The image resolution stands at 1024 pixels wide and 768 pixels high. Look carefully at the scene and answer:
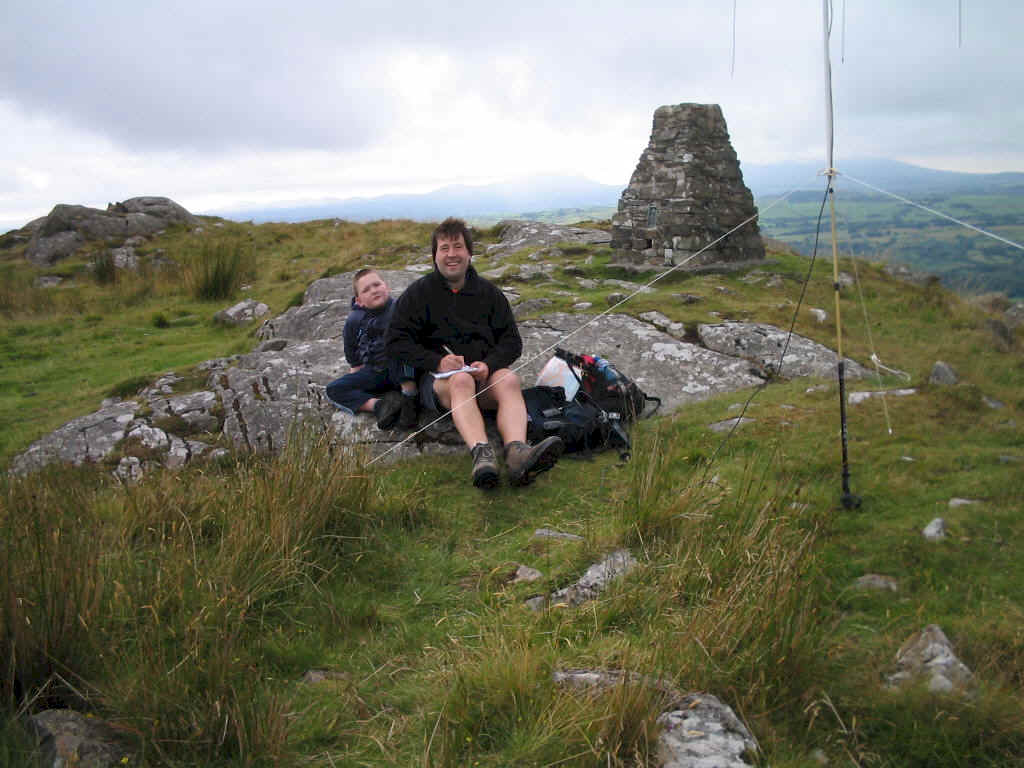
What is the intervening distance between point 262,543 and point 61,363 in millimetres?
8661

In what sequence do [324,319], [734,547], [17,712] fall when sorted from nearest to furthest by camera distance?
[17,712], [734,547], [324,319]

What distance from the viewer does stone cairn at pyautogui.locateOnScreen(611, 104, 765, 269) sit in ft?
36.4

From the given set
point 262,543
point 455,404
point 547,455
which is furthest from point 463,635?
point 455,404

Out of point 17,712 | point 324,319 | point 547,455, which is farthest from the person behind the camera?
point 324,319

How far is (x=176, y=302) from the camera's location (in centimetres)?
1427

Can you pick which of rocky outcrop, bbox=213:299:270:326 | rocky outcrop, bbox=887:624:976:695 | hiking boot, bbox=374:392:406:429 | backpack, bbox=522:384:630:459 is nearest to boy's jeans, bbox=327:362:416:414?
hiking boot, bbox=374:392:406:429

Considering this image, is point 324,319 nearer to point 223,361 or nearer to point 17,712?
point 223,361

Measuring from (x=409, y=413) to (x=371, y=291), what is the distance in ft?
4.23

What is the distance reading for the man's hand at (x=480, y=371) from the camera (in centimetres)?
497

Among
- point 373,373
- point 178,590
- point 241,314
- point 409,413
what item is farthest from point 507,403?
point 241,314

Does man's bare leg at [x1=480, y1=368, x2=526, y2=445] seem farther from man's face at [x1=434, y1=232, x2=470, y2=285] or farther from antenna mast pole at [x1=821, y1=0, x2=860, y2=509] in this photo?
antenna mast pole at [x1=821, y1=0, x2=860, y2=509]

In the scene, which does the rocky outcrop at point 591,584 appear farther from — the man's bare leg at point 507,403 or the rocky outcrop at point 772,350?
the rocky outcrop at point 772,350

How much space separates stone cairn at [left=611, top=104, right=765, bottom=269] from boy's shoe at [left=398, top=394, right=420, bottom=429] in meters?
6.74

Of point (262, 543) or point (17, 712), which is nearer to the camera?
point (17, 712)
